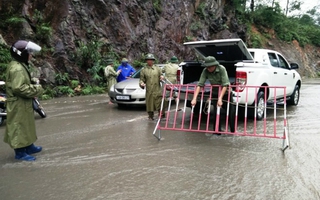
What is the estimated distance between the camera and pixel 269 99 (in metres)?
8.03

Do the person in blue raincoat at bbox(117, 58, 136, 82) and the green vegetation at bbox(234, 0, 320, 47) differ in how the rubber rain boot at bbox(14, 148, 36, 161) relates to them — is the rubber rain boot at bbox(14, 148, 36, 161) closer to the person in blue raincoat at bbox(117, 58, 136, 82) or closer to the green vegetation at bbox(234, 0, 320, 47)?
the person in blue raincoat at bbox(117, 58, 136, 82)

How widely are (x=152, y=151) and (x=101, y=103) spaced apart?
6.26 metres

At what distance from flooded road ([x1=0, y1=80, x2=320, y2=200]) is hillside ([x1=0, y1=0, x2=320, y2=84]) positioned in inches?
331

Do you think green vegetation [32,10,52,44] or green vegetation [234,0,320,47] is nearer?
green vegetation [32,10,52,44]

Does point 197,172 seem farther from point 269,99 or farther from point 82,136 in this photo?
point 269,99

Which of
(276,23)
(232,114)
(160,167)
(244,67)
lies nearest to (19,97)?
(160,167)

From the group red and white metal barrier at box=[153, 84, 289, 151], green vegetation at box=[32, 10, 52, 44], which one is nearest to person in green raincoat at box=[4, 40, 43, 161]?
red and white metal barrier at box=[153, 84, 289, 151]

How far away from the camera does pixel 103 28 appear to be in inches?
658

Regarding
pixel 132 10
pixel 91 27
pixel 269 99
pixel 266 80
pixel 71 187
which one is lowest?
pixel 71 187

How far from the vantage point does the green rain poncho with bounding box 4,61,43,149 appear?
4270 mm

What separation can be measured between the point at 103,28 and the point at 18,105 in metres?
13.1

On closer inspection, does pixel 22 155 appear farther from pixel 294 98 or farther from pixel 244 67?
pixel 294 98

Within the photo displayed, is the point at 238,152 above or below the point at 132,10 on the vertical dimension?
below

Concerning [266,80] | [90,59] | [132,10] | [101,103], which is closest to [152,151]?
[266,80]
